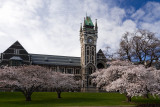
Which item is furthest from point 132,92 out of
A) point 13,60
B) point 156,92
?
point 13,60

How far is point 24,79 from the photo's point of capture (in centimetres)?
3128

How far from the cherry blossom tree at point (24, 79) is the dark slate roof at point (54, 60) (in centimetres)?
3600

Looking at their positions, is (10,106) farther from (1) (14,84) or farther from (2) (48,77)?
(2) (48,77)

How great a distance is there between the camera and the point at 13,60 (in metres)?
59.1

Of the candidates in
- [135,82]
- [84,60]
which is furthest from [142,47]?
[84,60]

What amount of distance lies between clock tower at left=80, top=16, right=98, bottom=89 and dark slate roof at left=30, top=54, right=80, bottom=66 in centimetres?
499

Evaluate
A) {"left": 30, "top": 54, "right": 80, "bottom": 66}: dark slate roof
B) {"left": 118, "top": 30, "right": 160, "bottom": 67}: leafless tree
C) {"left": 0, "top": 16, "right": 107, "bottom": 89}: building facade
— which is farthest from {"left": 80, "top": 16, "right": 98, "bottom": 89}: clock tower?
{"left": 118, "top": 30, "right": 160, "bottom": 67}: leafless tree

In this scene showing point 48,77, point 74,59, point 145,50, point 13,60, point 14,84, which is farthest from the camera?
point 74,59

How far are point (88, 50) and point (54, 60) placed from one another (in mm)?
14561

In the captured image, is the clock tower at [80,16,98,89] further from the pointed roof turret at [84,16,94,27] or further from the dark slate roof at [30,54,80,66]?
the dark slate roof at [30,54,80,66]

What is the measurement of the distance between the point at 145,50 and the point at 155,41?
2.97 m

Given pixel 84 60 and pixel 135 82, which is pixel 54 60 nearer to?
pixel 84 60

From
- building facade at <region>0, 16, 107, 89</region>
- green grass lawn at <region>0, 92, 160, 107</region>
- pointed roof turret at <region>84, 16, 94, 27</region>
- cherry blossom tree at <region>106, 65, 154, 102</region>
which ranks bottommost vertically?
green grass lawn at <region>0, 92, 160, 107</region>

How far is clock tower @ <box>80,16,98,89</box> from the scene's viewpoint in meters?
69.9
